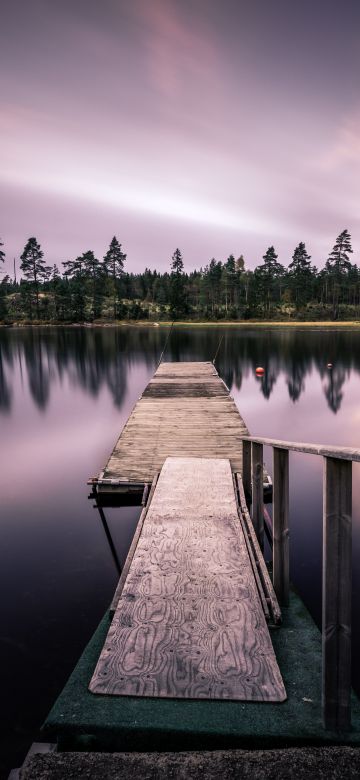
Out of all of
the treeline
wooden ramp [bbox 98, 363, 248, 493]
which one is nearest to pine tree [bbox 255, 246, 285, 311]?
the treeline

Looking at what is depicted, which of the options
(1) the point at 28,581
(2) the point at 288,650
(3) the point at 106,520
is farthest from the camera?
(3) the point at 106,520

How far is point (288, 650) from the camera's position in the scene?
13.0ft

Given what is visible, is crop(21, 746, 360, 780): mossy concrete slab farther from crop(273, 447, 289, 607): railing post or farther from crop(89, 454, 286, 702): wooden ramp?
crop(273, 447, 289, 607): railing post

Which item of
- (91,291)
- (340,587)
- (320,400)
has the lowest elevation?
(320,400)

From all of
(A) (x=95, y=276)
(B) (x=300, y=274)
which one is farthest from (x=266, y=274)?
(A) (x=95, y=276)

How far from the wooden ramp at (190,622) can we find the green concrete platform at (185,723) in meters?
0.08

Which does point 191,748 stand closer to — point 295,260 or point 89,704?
point 89,704

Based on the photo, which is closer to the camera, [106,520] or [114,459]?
[106,520]

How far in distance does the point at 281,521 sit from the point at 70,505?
6.54 m

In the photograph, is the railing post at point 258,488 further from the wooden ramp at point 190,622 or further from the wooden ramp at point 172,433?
the wooden ramp at point 172,433

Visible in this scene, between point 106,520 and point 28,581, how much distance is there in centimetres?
245

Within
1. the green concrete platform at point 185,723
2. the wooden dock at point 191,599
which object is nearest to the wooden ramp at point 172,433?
the wooden dock at point 191,599

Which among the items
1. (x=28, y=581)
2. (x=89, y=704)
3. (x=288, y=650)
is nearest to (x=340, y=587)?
(x=288, y=650)

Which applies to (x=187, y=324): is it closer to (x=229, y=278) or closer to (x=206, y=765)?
(x=229, y=278)
